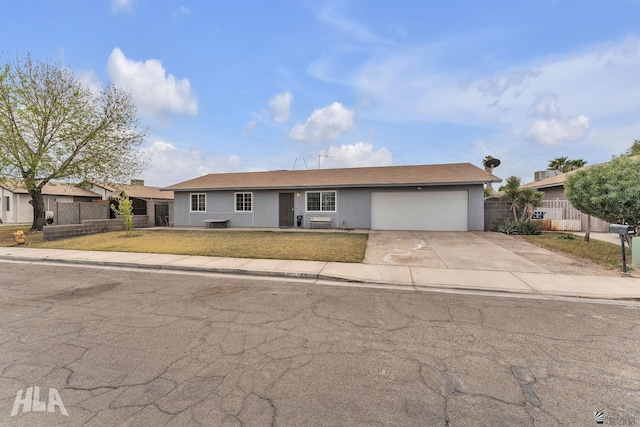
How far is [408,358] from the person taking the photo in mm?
3316

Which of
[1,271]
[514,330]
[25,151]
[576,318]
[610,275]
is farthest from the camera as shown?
[25,151]

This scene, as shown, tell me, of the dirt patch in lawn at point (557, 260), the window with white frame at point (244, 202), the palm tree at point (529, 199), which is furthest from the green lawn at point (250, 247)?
the palm tree at point (529, 199)

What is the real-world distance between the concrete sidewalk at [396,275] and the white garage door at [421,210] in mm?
9275

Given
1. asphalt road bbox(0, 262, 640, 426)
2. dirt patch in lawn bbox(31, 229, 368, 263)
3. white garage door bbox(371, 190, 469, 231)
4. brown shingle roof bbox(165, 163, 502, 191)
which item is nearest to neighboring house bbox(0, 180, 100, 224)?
brown shingle roof bbox(165, 163, 502, 191)

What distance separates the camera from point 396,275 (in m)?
7.11

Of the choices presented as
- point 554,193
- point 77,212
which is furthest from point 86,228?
point 554,193

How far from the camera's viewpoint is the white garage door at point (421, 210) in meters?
16.2

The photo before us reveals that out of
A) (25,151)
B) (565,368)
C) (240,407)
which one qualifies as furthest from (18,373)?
(25,151)

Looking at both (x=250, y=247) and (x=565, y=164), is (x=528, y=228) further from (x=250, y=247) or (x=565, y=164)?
(x=565, y=164)

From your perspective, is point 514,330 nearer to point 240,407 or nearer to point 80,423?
point 240,407

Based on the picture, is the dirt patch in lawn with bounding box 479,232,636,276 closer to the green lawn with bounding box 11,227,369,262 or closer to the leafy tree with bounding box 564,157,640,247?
the leafy tree with bounding box 564,157,640,247

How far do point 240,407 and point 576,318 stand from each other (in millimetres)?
5183

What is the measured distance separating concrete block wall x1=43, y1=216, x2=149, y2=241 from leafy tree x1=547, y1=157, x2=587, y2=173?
4260 centimetres

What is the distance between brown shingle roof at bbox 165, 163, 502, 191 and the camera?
635 inches
